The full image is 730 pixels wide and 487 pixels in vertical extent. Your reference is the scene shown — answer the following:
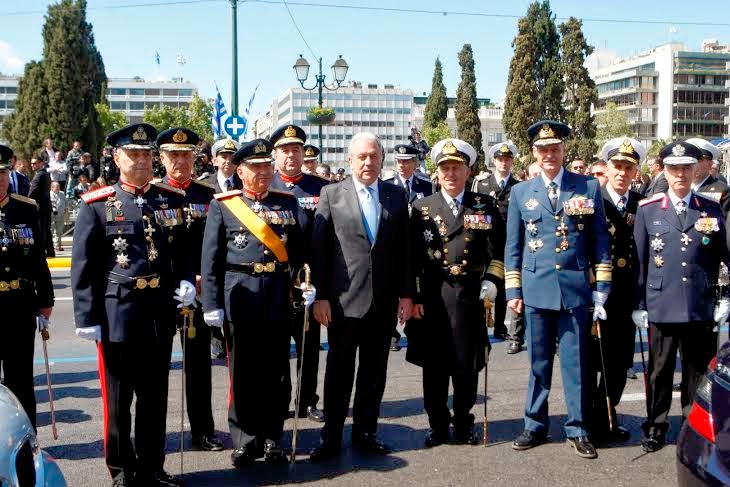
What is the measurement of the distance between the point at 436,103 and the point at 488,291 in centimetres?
9407

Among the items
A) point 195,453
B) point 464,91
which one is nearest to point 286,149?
point 195,453

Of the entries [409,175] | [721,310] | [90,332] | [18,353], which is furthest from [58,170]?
[721,310]

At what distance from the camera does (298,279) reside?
544 cm

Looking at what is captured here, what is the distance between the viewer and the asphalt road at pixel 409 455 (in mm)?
4898

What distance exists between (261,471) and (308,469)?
31 centimetres

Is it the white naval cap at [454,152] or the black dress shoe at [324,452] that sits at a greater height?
the white naval cap at [454,152]

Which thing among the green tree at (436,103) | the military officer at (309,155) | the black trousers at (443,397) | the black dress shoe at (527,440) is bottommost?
the black dress shoe at (527,440)

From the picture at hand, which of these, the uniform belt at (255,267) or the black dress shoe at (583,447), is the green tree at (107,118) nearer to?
the uniform belt at (255,267)

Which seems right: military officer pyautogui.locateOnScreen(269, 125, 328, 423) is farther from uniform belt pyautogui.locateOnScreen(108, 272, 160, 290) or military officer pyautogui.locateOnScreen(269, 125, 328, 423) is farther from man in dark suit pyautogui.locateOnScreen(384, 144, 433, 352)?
man in dark suit pyautogui.locateOnScreen(384, 144, 433, 352)

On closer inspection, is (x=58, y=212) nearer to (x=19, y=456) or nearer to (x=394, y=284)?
(x=394, y=284)

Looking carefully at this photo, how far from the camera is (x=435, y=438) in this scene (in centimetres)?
555

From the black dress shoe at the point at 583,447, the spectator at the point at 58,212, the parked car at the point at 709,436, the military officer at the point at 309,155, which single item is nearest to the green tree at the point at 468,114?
the spectator at the point at 58,212

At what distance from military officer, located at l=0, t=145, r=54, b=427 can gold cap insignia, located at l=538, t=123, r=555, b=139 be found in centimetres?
355

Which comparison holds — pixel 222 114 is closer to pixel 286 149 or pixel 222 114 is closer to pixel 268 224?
pixel 286 149
